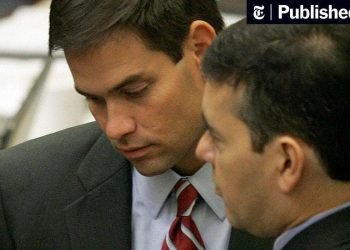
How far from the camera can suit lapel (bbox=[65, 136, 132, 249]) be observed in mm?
1844

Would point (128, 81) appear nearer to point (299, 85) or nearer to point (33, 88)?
point (299, 85)

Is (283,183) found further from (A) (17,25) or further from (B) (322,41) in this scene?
(A) (17,25)

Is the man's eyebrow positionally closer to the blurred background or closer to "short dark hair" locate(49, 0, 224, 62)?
"short dark hair" locate(49, 0, 224, 62)

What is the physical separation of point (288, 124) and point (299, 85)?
6cm

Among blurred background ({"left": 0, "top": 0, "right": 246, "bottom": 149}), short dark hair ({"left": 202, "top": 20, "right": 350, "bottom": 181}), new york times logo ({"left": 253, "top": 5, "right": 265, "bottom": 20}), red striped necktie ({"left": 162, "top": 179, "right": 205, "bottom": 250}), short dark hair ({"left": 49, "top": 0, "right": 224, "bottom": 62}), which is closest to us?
short dark hair ({"left": 202, "top": 20, "right": 350, "bottom": 181})

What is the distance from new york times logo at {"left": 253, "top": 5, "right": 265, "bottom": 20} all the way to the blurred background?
1647 mm

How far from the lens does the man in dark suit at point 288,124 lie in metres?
1.21

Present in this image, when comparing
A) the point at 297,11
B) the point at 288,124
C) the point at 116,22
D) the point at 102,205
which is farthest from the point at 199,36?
the point at 288,124

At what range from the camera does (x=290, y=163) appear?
123 cm

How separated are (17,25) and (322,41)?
334cm

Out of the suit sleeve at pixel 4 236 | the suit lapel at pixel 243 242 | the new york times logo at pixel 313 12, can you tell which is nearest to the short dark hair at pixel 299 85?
the new york times logo at pixel 313 12

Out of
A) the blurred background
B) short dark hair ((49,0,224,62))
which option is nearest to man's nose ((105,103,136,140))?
short dark hair ((49,0,224,62))

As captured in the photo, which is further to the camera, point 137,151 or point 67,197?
point 67,197

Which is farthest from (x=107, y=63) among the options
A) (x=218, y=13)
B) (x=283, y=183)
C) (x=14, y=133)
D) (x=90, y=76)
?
(x=14, y=133)
